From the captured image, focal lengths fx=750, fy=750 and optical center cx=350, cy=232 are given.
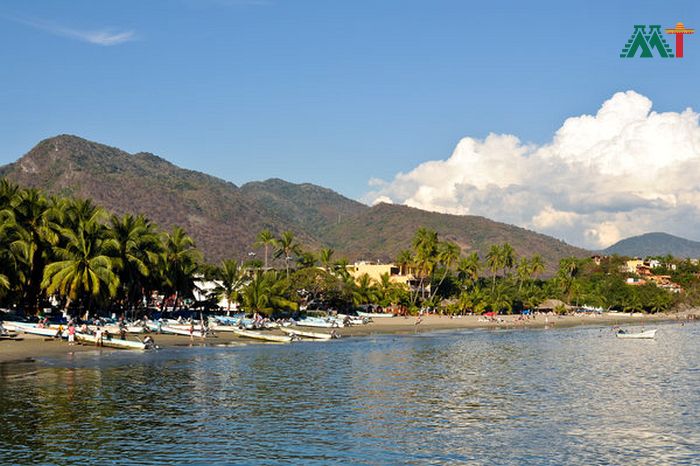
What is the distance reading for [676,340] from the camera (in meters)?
100

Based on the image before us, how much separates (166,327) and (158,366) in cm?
2812

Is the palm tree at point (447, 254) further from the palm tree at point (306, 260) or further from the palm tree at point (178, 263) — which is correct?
the palm tree at point (178, 263)

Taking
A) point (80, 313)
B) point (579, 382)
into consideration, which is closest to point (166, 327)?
point (80, 313)

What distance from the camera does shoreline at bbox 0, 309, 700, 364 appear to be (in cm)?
5719

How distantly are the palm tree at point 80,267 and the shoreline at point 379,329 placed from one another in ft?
20.4

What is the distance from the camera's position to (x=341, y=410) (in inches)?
1490

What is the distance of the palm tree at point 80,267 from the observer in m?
69.1

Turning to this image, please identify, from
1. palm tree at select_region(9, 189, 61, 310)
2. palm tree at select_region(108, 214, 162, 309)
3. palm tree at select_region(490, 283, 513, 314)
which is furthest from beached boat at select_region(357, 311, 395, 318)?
palm tree at select_region(9, 189, 61, 310)

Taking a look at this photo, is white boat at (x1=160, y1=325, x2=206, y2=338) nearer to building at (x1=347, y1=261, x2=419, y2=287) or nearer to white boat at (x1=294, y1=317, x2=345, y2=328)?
white boat at (x1=294, y1=317, x2=345, y2=328)

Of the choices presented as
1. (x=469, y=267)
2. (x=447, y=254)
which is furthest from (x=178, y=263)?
(x=469, y=267)

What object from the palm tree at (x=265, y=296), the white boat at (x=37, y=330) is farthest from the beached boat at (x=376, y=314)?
the white boat at (x=37, y=330)

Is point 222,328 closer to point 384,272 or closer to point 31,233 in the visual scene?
point 31,233

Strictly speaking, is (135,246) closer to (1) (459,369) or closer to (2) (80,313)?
(2) (80,313)

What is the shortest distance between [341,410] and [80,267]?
4115cm
